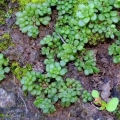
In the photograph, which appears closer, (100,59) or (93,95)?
(93,95)

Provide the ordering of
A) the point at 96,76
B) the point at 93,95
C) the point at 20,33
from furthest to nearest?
1. the point at 20,33
2. the point at 96,76
3. the point at 93,95

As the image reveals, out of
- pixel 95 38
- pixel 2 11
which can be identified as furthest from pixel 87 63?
pixel 2 11

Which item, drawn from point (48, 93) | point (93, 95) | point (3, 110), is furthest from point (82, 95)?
point (3, 110)

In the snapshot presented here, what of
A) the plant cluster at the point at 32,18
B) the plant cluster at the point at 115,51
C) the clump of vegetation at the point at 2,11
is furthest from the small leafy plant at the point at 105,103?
the clump of vegetation at the point at 2,11

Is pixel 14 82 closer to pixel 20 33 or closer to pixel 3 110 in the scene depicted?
pixel 3 110

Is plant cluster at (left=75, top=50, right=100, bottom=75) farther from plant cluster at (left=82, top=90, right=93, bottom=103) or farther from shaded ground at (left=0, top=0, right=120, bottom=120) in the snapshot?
plant cluster at (left=82, top=90, right=93, bottom=103)
